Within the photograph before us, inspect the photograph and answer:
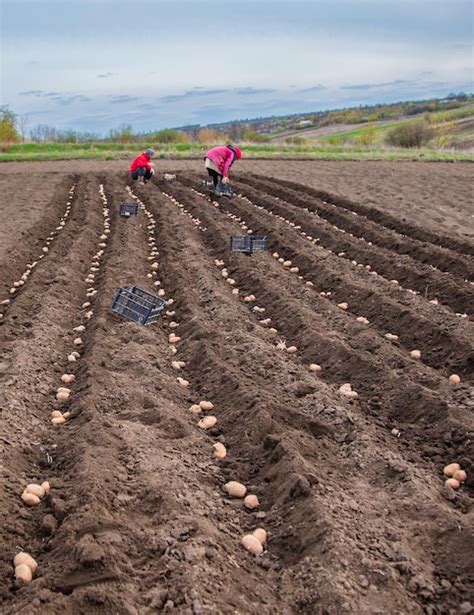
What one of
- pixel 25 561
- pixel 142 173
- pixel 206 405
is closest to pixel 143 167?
pixel 142 173

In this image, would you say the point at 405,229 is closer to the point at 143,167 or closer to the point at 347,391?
the point at 347,391

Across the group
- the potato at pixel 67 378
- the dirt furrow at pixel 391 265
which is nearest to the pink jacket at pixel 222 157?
the dirt furrow at pixel 391 265

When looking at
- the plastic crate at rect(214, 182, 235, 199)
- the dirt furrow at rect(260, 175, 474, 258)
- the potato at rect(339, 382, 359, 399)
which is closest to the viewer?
the potato at rect(339, 382, 359, 399)

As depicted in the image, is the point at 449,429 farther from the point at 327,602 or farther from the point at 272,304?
the point at 272,304

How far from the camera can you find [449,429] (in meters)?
4.52

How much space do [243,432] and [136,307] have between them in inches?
114

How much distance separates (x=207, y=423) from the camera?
475 centimetres

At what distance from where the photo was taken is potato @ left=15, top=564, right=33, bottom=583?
122 inches

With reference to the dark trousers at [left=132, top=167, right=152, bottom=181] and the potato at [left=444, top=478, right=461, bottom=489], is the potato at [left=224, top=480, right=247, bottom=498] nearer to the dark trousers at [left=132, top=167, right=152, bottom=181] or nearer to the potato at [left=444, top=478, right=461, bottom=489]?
the potato at [left=444, top=478, right=461, bottom=489]

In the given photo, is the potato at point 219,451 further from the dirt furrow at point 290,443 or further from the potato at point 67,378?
the potato at point 67,378

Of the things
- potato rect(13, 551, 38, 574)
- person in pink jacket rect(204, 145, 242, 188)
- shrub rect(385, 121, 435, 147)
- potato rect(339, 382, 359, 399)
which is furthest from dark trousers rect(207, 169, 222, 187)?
shrub rect(385, 121, 435, 147)

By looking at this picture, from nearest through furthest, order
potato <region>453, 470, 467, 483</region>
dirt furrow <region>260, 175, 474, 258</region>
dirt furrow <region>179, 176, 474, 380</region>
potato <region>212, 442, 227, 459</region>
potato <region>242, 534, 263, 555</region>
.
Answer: potato <region>242, 534, 263, 555</region> → potato <region>453, 470, 467, 483</region> → potato <region>212, 442, 227, 459</region> → dirt furrow <region>179, 176, 474, 380</region> → dirt furrow <region>260, 175, 474, 258</region>

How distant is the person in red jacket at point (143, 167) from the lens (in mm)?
18234

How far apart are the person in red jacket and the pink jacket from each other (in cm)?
381
